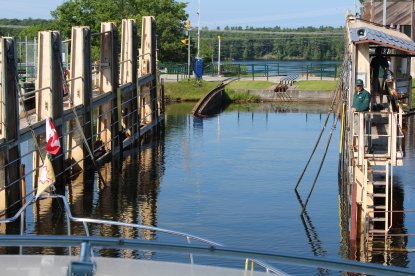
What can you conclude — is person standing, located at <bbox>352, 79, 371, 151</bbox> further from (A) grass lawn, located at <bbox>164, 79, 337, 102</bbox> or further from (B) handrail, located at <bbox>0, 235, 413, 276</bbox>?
(A) grass lawn, located at <bbox>164, 79, 337, 102</bbox>

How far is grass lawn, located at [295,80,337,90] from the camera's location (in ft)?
202

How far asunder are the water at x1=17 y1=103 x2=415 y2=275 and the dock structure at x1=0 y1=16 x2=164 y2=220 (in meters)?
0.91

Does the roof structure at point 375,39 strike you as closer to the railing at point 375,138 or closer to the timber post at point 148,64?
the railing at point 375,138

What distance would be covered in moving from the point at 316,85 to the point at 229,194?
35.5 metres

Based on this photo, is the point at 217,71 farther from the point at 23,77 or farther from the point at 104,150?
the point at 104,150

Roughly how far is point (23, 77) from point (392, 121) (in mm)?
33983

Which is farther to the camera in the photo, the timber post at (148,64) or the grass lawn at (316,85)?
the grass lawn at (316,85)

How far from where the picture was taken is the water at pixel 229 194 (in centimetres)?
2223

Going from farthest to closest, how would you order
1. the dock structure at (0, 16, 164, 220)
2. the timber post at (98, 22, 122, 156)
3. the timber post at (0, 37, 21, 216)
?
the timber post at (98, 22, 122, 156) → the dock structure at (0, 16, 164, 220) → the timber post at (0, 37, 21, 216)

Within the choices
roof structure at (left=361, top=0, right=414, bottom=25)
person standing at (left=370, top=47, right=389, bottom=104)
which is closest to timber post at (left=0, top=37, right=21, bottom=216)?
person standing at (left=370, top=47, right=389, bottom=104)

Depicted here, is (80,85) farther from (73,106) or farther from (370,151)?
(370,151)

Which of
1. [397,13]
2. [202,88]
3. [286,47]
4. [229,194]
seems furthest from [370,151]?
[286,47]

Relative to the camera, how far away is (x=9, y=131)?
22875mm

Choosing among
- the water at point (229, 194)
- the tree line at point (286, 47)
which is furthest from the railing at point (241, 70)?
the tree line at point (286, 47)
